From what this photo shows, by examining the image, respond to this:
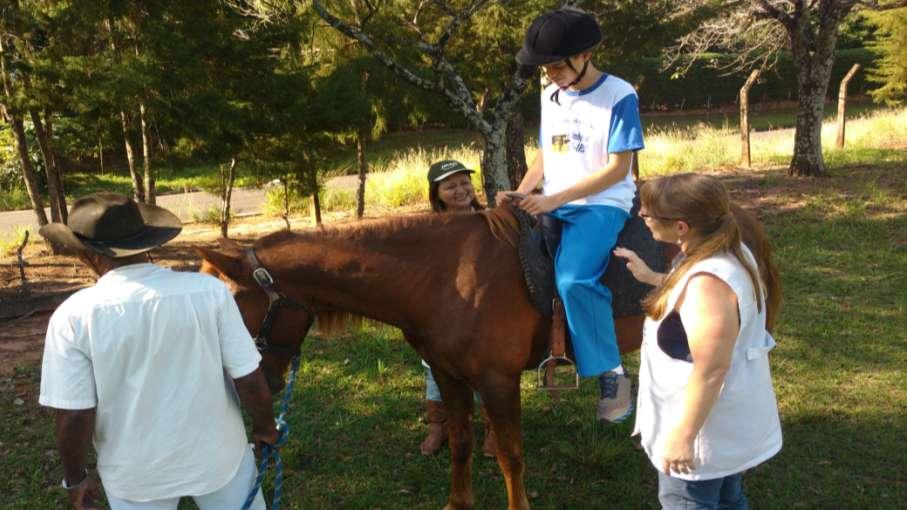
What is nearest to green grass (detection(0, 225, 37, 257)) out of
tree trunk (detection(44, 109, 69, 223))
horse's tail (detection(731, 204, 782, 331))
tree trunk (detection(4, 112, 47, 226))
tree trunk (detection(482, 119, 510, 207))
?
tree trunk (detection(4, 112, 47, 226))

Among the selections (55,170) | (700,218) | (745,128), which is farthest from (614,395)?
(745,128)

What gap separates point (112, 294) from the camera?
6.58ft

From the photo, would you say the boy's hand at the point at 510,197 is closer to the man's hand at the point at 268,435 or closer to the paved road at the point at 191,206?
the man's hand at the point at 268,435

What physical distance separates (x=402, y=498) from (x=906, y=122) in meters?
19.5

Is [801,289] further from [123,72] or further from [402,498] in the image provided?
[123,72]

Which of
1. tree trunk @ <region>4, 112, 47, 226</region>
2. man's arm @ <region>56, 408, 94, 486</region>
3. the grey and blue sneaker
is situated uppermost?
tree trunk @ <region>4, 112, 47, 226</region>

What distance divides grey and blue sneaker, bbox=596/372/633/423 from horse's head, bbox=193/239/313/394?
1.74 metres

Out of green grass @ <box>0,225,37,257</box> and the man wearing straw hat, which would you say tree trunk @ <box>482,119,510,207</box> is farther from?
green grass @ <box>0,225,37,257</box>

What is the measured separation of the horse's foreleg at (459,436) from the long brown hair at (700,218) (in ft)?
5.48

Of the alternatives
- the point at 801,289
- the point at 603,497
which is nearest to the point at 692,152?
the point at 801,289

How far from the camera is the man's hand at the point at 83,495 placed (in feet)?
6.86

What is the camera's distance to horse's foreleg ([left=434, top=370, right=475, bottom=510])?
12.0 feet

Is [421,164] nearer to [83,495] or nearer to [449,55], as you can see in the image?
[449,55]

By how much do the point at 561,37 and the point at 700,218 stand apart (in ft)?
4.23
